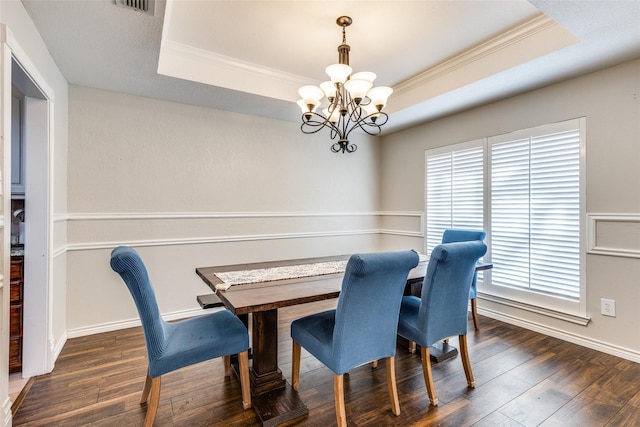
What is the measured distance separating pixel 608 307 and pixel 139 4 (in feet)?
13.2

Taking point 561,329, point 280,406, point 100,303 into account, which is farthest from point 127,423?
point 561,329

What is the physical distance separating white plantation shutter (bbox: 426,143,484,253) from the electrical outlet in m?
1.20

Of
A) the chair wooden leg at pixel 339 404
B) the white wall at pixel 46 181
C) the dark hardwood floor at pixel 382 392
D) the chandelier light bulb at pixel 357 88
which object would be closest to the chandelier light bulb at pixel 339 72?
the chandelier light bulb at pixel 357 88

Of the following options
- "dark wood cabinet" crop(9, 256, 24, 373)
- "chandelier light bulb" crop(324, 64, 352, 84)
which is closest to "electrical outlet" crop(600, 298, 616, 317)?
"chandelier light bulb" crop(324, 64, 352, 84)

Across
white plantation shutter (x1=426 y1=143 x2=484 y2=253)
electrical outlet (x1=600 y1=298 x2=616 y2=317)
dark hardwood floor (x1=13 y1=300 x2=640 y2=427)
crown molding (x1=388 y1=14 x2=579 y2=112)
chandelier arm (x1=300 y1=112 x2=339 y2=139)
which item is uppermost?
crown molding (x1=388 y1=14 x2=579 y2=112)

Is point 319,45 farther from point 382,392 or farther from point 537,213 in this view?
point 382,392

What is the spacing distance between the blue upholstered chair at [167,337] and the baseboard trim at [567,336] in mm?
2736

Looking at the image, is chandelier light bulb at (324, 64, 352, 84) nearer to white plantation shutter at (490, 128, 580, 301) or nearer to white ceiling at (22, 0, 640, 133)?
white ceiling at (22, 0, 640, 133)

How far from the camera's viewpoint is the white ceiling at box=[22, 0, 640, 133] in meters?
1.97

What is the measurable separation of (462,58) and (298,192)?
2.33m

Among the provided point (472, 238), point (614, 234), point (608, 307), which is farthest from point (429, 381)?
point (614, 234)

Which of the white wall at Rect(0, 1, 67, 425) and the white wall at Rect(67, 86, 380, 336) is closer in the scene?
the white wall at Rect(0, 1, 67, 425)

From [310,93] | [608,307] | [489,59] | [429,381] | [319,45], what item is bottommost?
[429,381]

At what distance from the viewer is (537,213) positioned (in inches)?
117
